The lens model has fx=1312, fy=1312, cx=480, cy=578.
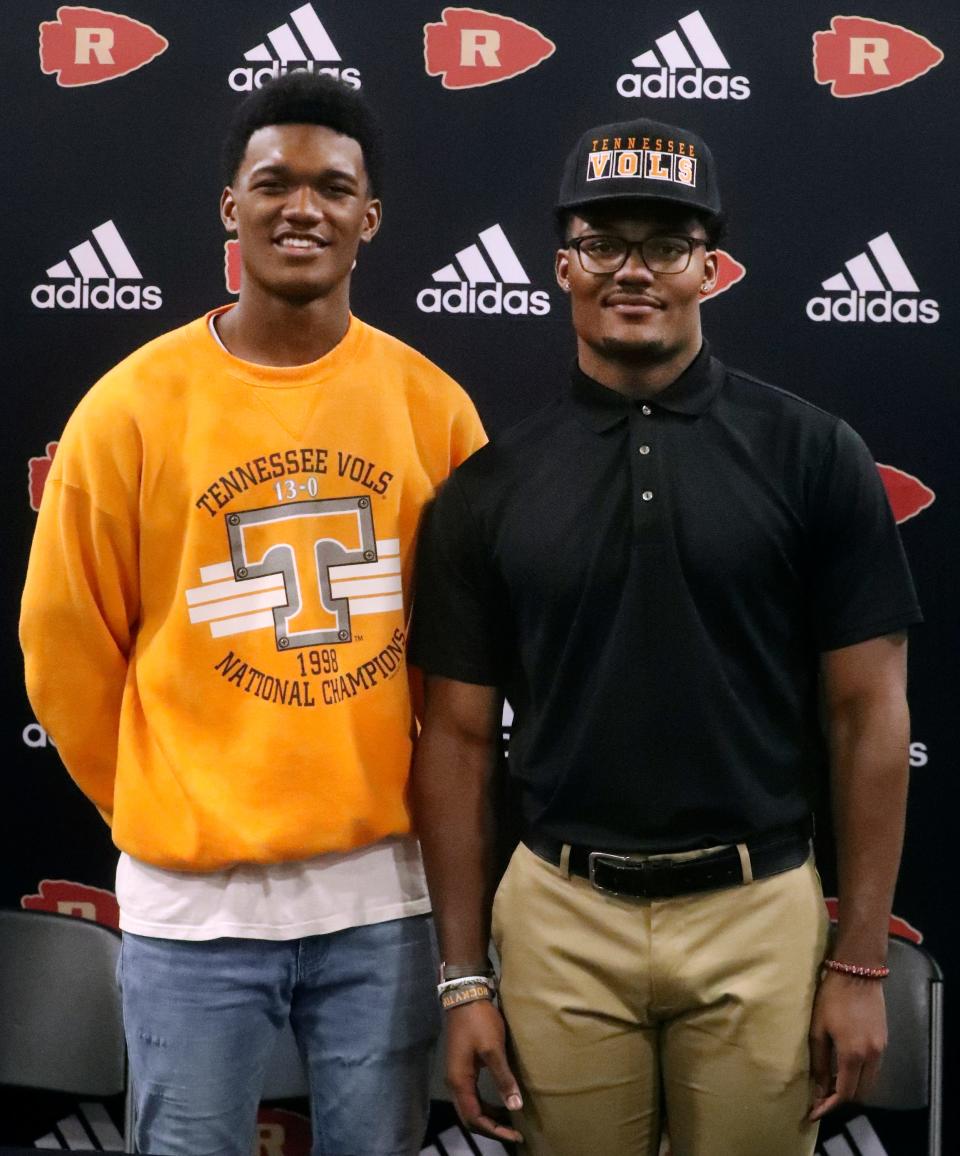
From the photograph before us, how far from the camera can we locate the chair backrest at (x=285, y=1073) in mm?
2383

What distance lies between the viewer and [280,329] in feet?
5.93

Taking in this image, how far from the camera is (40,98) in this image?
8.25ft

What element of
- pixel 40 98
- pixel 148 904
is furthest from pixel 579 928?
pixel 40 98

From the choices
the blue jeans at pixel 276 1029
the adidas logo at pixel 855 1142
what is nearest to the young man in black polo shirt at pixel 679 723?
the blue jeans at pixel 276 1029

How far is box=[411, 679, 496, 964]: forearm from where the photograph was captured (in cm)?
177

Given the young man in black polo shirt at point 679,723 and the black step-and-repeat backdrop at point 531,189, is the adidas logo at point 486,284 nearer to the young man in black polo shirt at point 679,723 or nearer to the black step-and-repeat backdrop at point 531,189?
the black step-and-repeat backdrop at point 531,189

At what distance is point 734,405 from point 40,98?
157cm

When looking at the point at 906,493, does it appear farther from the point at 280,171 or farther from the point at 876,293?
the point at 280,171

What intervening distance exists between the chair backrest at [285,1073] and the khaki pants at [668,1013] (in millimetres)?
801

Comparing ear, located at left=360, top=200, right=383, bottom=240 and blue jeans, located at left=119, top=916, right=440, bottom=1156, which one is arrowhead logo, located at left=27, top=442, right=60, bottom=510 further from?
blue jeans, located at left=119, top=916, right=440, bottom=1156

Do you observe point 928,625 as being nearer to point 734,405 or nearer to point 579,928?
point 734,405

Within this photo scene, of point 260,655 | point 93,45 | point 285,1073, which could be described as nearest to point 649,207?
point 260,655

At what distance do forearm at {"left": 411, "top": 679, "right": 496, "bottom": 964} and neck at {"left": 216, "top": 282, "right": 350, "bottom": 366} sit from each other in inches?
20.5

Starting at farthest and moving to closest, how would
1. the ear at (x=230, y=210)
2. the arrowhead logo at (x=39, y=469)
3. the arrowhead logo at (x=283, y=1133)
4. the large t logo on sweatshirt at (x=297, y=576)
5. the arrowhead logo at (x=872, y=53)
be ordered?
the arrowhead logo at (x=283, y=1133)
the arrowhead logo at (x=39, y=469)
the arrowhead logo at (x=872, y=53)
the ear at (x=230, y=210)
the large t logo on sweatshirt at (x=297, y=576)
